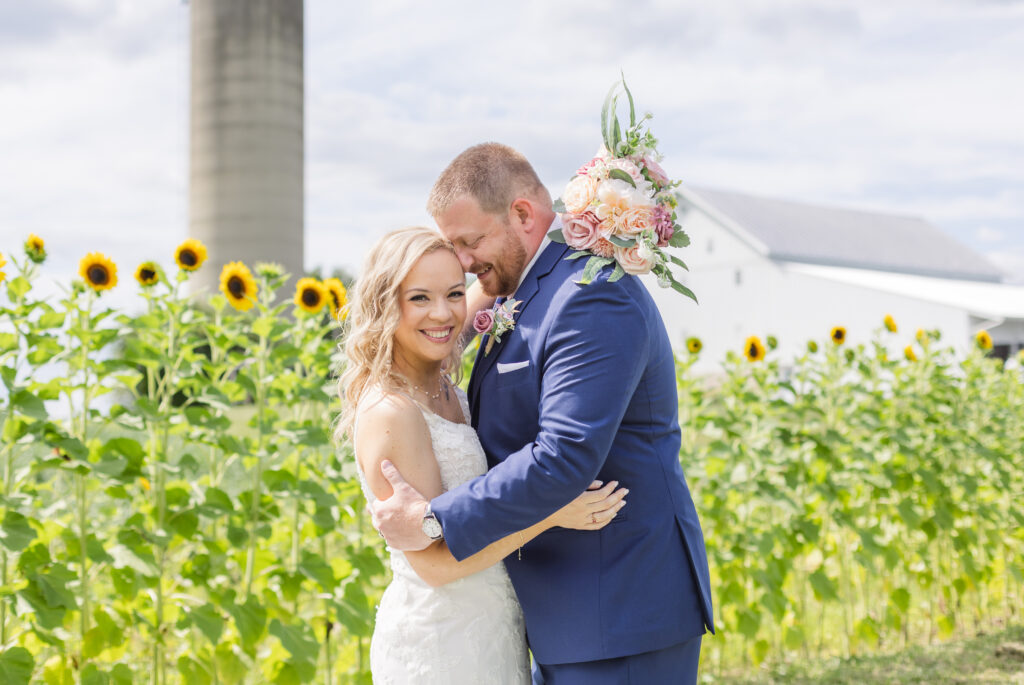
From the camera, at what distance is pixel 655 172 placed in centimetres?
195

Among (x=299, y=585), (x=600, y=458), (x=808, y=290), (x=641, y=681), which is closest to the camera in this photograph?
(x=600, y=458)

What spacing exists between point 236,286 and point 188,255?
0.67 feet

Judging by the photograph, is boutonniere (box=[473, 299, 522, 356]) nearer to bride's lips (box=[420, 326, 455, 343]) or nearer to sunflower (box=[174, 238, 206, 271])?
bride's lips (box=[420, 326, 455, 343])

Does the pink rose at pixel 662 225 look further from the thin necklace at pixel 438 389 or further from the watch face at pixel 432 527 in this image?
the watch face at pixel 432 527

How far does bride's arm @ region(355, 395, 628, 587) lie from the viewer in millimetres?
1820

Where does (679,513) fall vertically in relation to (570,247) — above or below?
below

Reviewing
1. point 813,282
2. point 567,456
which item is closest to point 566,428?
point 567,456

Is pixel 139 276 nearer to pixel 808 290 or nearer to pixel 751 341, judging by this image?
pixel 751 341

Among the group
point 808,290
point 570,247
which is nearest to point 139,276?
point 570,247

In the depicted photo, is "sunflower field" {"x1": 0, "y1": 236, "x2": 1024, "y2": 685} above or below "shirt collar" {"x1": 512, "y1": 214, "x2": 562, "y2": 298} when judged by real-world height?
below

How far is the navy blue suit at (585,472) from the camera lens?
172 centimetres

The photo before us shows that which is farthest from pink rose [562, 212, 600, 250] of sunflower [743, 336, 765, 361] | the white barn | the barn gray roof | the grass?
the barn gray roof

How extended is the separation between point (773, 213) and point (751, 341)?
61.7 feet

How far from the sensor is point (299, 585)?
3.01m
